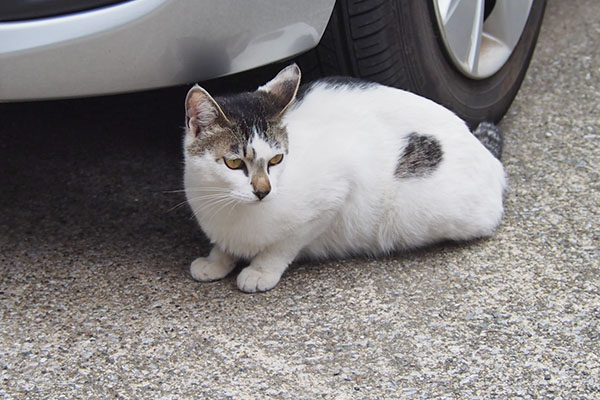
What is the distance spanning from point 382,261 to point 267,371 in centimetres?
78

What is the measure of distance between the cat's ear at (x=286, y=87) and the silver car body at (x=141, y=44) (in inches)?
3.5

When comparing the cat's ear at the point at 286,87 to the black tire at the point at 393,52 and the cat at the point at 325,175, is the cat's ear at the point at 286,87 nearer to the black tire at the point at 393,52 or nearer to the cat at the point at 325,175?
the cat at the point at 325,175

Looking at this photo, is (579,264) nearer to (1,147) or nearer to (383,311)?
(383,311)

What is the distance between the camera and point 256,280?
273cm

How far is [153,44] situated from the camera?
7.91 feet

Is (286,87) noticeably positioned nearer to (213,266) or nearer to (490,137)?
(213,266)

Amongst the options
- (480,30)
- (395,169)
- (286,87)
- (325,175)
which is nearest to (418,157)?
(395,169)

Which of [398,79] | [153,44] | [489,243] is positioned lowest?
[489,243]

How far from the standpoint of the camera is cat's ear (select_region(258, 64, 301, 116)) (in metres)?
2.62

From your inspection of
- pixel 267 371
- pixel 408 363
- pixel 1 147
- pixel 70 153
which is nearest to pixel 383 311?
pixel 408 363

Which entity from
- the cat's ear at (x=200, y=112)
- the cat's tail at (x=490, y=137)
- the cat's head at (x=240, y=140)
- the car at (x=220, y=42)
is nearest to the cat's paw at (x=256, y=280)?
the cat's head at (x=240, y=140)

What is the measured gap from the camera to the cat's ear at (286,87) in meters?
2.62

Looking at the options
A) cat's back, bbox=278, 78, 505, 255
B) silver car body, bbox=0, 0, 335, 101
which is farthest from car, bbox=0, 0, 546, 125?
cat's back, bbox=278, 78, 505, 255

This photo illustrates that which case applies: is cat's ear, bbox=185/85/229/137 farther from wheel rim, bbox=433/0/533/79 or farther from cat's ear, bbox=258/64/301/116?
wheel rim, bbox=433/0/533/79
